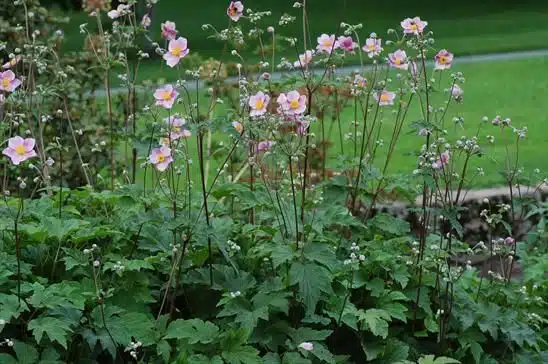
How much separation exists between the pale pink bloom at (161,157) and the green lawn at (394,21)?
12876mm

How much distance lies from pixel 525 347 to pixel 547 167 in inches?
190

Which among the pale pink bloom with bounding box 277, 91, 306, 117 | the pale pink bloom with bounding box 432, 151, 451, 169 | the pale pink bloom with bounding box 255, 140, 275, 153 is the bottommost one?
the pale pink bloom with bounding box 432, 151, 451, 169

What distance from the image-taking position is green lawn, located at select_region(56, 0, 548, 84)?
742 inches

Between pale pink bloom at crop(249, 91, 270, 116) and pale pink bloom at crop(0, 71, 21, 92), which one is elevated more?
pale pink bloom at crop(0, 71, 21, 92)

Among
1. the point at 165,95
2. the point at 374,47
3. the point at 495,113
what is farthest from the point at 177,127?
the point at 495,113

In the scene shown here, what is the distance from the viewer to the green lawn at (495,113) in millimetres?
9164

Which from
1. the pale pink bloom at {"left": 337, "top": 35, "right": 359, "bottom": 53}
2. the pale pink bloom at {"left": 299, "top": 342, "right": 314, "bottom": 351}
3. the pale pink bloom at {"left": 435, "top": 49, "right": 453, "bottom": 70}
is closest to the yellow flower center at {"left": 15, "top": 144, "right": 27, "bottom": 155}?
the pale pink bloom at {"left": 299, "top": 342, "right": 314, "bottom": 351}

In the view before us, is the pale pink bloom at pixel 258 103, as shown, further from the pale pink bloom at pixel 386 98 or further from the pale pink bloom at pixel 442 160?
the pale pink bloom at pixel 386 98

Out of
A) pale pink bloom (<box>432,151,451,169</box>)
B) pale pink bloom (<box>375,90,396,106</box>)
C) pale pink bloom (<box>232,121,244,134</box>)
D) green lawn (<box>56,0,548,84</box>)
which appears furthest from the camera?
green lawn (<box>56,0,548,84</box>)

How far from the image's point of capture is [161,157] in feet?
12.1

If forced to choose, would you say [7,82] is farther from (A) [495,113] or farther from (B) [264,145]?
(A) [495,113]

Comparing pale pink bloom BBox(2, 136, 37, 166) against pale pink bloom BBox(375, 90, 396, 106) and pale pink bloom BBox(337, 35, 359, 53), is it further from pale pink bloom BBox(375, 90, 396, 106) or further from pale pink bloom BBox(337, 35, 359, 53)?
pale pink bloom BBox(375, 90, 396, 106)

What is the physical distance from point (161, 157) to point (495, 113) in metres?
8.11

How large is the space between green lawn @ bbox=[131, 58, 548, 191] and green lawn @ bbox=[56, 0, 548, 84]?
2.69m
